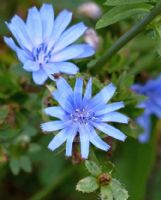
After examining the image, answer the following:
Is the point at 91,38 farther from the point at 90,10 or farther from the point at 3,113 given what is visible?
the point at 3,113

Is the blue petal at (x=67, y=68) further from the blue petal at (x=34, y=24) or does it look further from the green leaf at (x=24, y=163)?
the green leaf at (x=24, y=163)

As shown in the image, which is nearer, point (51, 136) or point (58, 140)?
A: point (58, 140)

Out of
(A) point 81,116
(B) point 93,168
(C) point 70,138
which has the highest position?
(A) point 81,116

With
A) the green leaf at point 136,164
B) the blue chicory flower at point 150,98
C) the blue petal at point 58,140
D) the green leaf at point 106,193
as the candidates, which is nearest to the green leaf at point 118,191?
the green leaf at point 106,193

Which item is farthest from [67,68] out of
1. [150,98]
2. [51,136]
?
[150,98]

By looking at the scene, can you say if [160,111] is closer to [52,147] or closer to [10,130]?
[10,130]

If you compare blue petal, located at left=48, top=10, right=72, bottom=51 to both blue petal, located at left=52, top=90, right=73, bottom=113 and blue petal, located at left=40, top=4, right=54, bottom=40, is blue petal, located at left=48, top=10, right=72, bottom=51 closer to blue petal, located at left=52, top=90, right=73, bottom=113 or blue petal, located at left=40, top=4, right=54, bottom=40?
blue petal, located at left=40, top=4, right=54, bottom=40
